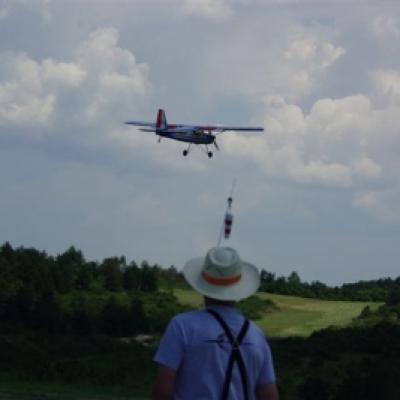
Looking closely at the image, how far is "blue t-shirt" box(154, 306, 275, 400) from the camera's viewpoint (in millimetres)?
5594

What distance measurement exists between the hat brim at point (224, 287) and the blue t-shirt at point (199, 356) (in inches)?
6.1

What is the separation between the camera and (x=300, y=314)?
82438 mm

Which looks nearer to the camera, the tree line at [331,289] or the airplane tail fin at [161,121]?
the airplane tail fin at [161,121]

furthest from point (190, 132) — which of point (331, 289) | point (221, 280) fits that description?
point (331, 289)

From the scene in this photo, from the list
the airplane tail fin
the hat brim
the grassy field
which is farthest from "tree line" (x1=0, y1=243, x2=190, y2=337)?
the hat brim

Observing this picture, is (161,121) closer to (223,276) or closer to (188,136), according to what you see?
(188,136)

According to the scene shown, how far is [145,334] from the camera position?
74562 millimetres

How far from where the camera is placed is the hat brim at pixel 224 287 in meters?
5.75

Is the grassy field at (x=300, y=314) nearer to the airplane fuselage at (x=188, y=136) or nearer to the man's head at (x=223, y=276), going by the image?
the airplane fuselage at (x=188, y=136)

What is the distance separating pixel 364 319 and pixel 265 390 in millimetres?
69876

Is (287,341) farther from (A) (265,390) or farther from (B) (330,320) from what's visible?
(A) (265,390)

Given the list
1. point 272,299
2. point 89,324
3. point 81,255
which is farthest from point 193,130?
point 81,255

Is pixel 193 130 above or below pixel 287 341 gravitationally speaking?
above

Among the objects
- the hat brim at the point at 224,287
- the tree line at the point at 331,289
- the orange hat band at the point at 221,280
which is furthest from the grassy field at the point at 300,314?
the orange hat band at the point at 221,280
